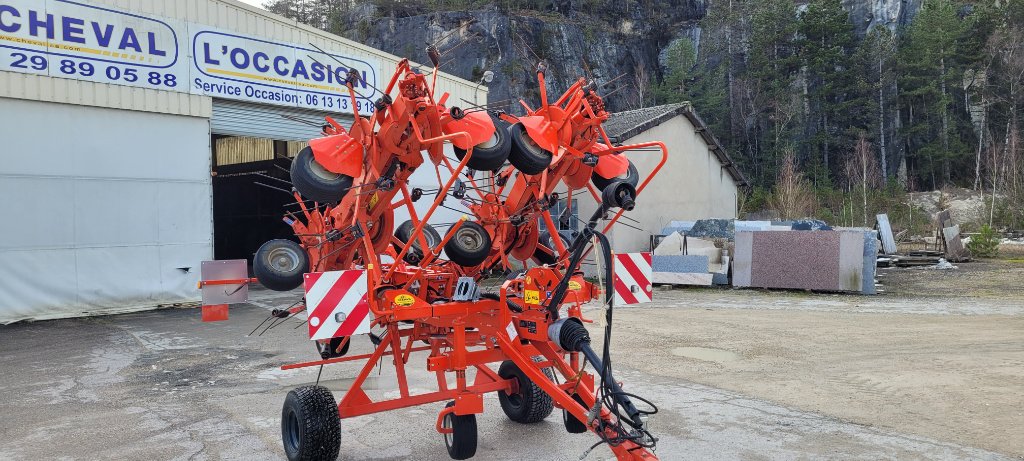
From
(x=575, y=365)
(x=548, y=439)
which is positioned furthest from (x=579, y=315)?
(x=548, y=439)

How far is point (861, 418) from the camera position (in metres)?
6.36

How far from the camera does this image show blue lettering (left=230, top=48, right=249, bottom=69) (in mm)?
16438

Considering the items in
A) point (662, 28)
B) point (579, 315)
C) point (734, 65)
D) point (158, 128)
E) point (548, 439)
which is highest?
point (662, 28)

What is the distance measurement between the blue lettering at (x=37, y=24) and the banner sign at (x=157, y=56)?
2cm

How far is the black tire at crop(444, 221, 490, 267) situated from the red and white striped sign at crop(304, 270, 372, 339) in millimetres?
1065

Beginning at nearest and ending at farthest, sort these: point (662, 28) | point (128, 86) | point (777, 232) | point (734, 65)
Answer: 1. point (128, 86)
2. point (777, 232)
3. point (734, 65)
4. point (662, 28)

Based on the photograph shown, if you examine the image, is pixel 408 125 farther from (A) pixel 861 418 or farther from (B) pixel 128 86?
(B) pixel 128 86

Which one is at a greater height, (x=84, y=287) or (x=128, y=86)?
(x=128, y=86)

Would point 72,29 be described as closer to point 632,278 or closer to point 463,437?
point 463,437

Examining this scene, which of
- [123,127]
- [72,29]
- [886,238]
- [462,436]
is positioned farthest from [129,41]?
[886,238]

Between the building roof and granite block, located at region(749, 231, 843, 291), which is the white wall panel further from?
granite block, located at region(749, 231, 843, 291)

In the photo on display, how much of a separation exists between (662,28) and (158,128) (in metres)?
62.9

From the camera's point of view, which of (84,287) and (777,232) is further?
(777,232)

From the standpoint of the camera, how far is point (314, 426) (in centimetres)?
514
